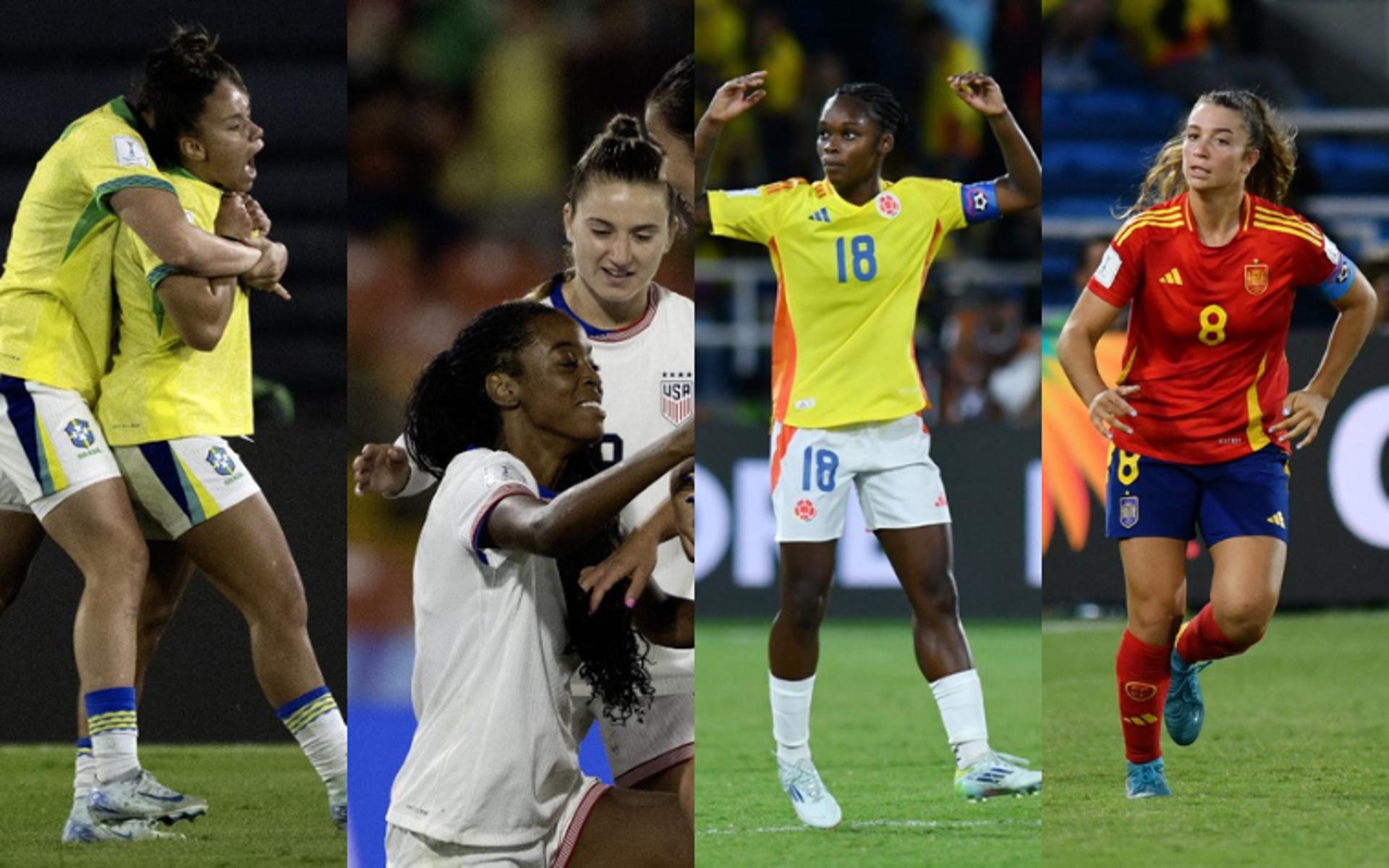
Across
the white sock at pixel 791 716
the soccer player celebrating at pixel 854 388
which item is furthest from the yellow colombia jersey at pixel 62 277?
the white sock at pixel 791 716

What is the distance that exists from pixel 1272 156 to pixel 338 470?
3.07 m

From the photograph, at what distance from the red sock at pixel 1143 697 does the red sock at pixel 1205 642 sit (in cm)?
14

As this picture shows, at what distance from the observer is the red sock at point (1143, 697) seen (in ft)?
14.7

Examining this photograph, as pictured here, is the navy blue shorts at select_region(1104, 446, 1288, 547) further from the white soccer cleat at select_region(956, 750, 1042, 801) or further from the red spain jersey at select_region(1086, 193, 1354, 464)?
the white soccer cleat at select_region(956, 750, 1042, 801)

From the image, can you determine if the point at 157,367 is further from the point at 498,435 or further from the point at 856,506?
the point at 856,506


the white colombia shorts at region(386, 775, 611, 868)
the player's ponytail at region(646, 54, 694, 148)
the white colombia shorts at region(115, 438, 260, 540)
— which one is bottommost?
the white colombia shorts at region(386, 775, 611, 868)

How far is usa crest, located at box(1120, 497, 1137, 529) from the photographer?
452 centimetres

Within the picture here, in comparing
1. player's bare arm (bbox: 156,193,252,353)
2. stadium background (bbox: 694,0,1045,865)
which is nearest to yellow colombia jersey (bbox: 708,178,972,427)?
stadium background (bbox: 694,0,1045,865)

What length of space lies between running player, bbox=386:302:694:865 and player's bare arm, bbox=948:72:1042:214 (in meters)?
1.18

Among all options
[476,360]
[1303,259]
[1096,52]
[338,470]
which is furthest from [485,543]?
[1096,52]

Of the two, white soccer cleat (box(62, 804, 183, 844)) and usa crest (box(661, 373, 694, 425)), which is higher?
usa crest (box(661, 373, 694, 425))

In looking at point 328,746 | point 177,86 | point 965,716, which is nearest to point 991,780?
point 965,716

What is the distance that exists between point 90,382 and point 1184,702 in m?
2.92

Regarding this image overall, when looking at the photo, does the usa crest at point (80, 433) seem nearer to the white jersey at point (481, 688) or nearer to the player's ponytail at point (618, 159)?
the white jersey at point (481, 688)
